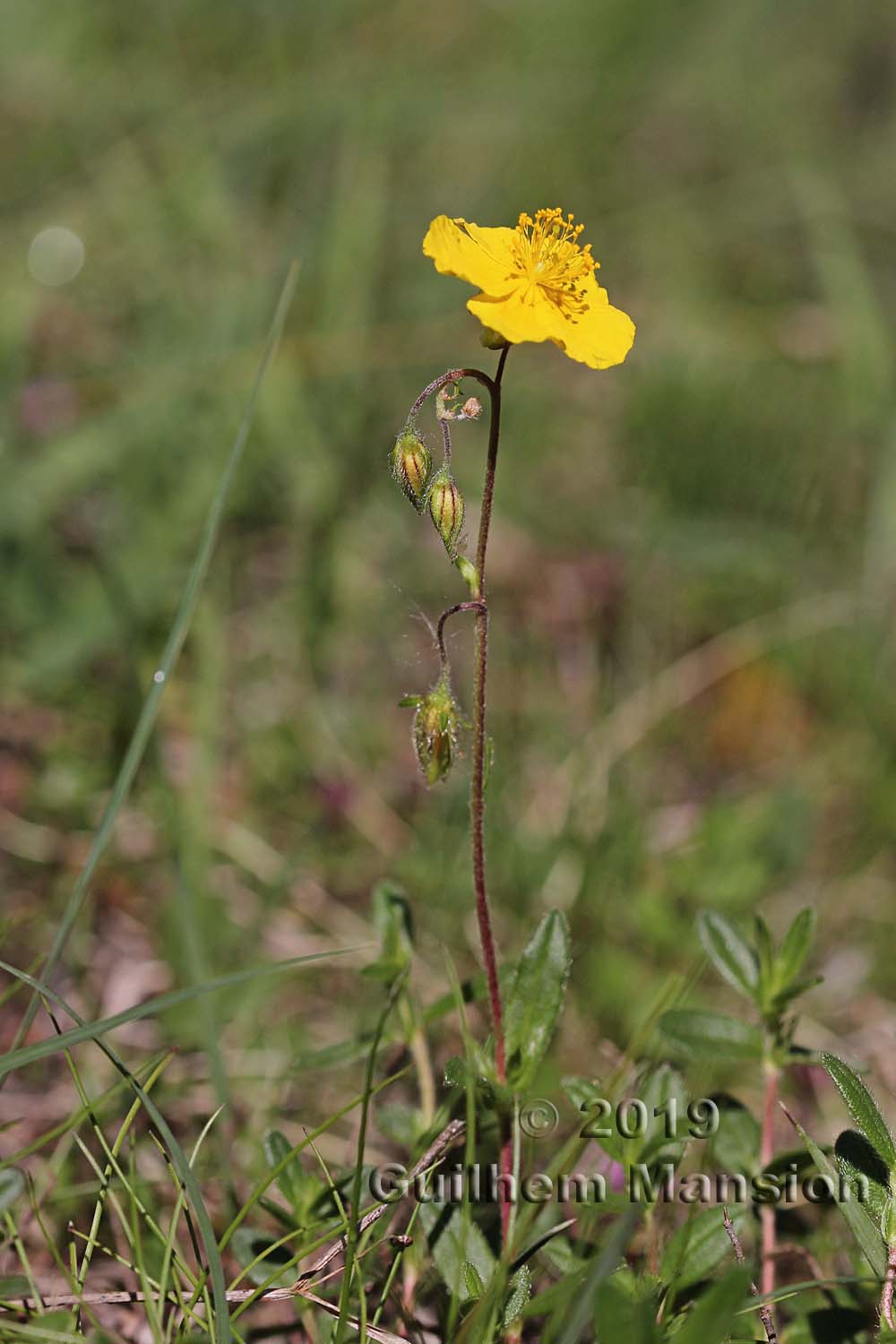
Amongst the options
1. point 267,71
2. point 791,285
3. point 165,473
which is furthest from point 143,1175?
point 267,71

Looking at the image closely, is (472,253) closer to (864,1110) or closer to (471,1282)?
(864,1110)

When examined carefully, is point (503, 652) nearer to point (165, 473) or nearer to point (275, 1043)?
point (165, 473)

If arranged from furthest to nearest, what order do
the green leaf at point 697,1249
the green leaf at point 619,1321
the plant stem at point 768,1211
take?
the plant stem at point 768,1211, the green leaf at point 697,1249, the green leaf at point 619,1321

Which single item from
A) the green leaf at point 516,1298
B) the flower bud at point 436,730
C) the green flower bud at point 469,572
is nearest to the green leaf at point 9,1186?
the green leaf at point 516,1298

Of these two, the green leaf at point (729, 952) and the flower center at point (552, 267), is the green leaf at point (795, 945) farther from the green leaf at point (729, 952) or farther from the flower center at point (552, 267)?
the flower center at point (552, 267)

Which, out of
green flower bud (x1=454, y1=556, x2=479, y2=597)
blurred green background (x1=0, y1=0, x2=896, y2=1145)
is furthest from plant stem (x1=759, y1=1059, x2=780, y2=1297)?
green flower bud (x1=454, y1=556, x2=479, y2=597)

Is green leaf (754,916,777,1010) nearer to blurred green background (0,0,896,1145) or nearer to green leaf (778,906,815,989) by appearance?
green leaf (778,906,815,989)

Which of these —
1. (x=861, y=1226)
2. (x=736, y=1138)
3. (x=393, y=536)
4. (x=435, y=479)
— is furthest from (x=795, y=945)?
(x=393, y=536)
